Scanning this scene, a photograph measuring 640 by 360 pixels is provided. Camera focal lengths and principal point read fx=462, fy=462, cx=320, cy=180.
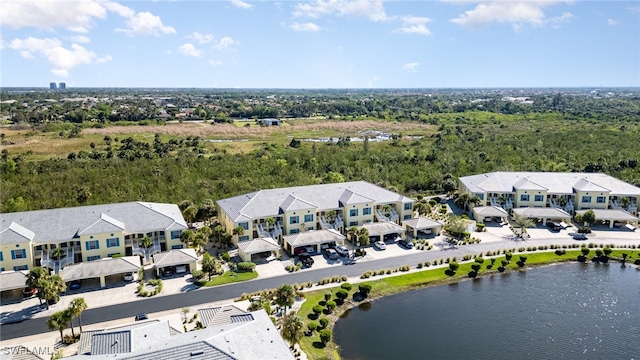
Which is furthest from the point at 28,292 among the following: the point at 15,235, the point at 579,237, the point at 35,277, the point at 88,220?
the point at 579,237

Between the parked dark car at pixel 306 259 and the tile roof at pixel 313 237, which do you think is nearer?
the parked dark car at pixel 306 259

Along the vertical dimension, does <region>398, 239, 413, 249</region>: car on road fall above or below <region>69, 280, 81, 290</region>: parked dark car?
above

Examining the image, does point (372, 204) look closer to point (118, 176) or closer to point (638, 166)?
point (118, 176)

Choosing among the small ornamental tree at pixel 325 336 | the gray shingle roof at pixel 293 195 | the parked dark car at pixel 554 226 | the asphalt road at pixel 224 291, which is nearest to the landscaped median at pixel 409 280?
the small ornamental tree at pixel 325 336

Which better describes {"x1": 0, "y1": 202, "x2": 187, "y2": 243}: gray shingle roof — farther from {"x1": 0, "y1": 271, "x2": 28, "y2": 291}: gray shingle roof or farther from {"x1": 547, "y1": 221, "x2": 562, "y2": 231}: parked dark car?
{"x1": 547, "y1": 221, "x2": 562, "y2": 231}: parked dark car

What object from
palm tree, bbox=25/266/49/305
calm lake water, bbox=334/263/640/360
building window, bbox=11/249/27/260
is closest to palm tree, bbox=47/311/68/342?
palm tree, bbox=25/266/49/305

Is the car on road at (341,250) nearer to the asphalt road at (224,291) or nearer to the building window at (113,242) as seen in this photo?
the asphalt road at (224,291)

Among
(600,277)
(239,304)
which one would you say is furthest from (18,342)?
(600,277)
